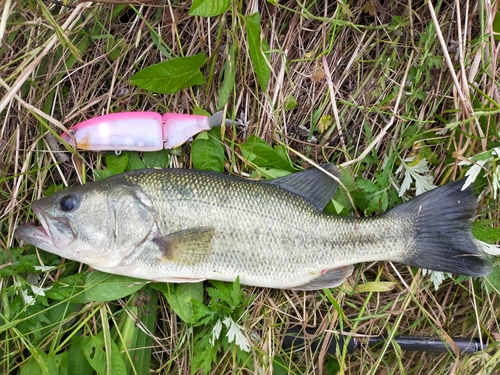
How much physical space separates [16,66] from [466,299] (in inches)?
129

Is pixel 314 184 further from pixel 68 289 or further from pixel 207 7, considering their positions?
pixel 68 289

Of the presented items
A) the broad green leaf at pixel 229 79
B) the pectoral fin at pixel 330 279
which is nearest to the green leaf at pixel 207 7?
the broad green leaf at pixel 229 79

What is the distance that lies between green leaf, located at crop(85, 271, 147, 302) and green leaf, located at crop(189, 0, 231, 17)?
1.57 m

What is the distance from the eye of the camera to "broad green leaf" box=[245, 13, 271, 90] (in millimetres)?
2369

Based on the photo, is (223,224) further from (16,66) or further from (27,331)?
(16,66)

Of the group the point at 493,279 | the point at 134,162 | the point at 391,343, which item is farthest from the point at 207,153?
the point at 493,279

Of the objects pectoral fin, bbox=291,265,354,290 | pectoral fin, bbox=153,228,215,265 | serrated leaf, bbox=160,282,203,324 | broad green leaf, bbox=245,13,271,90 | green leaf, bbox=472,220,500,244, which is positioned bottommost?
serrated leaf, bbox=160,282,203,324

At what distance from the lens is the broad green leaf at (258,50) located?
2.37 meters

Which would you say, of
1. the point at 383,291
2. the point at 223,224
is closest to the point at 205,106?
the point at 223,224

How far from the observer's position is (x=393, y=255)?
246 centimetres

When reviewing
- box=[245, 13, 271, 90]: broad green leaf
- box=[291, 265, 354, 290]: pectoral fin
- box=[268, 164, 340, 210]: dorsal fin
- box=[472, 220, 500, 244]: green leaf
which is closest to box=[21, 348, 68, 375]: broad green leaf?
box=[291, 265, 354, 290]: pectoral fin

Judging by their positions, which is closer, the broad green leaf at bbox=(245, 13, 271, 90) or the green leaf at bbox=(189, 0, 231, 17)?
the green leaf at bbox=(189, 0, 231, 17)

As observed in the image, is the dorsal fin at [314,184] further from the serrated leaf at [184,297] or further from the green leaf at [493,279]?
the green leaf at [493,279]

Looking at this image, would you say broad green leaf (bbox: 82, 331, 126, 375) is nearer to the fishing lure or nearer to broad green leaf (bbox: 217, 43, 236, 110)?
the fishing lure
